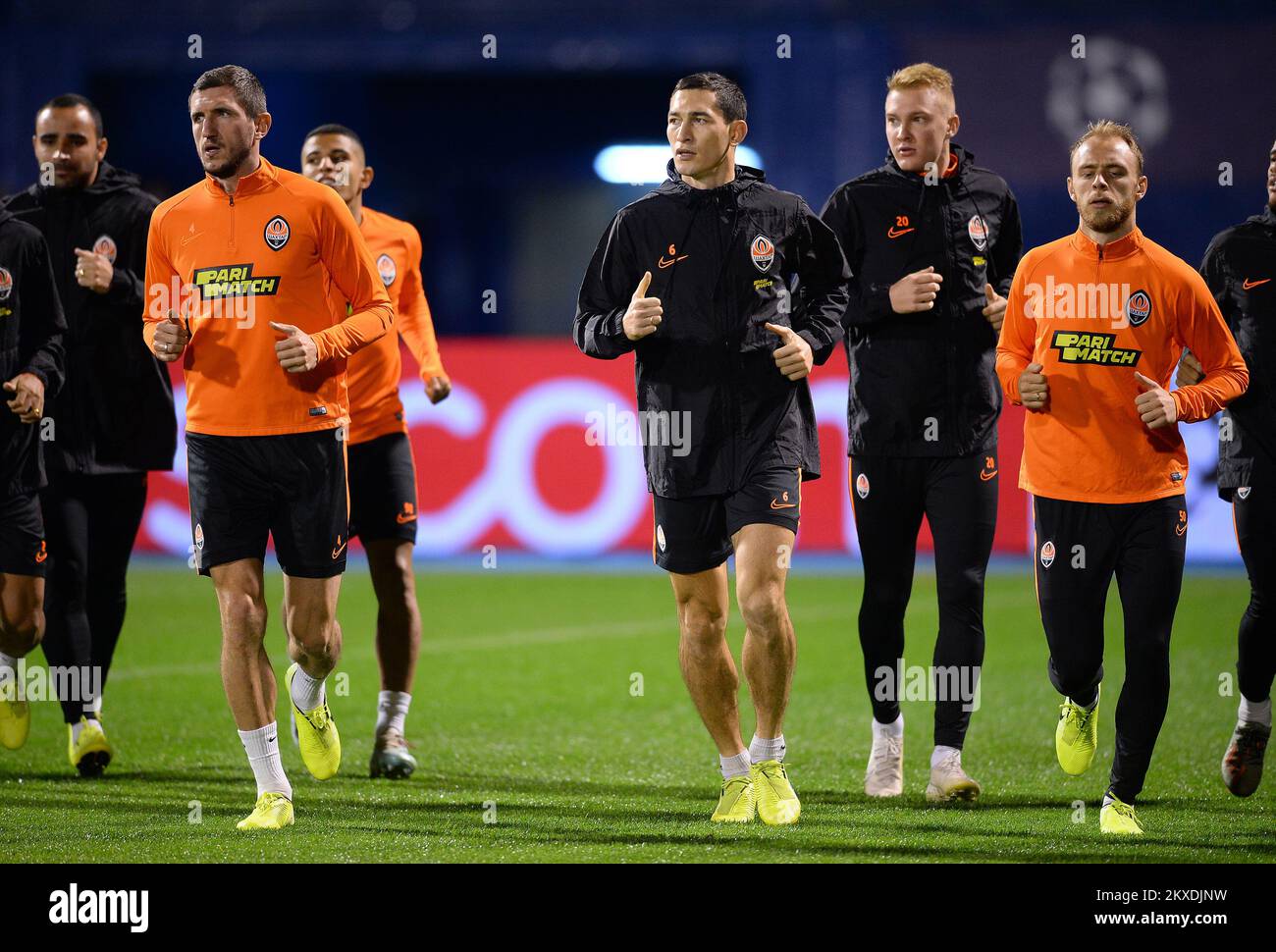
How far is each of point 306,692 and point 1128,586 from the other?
293 cm

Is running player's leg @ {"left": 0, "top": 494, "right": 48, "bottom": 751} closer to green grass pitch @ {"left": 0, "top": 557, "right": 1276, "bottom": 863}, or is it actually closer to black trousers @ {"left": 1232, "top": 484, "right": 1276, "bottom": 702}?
green grass pitch @ {"left": 0, "top": 557, "right": 1276, "bottom": 863}

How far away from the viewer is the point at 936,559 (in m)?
6.23

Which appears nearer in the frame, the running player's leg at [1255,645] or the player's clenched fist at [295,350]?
the player's clenched fist at [295,350]

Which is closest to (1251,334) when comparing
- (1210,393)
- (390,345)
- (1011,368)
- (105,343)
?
(1210,393)

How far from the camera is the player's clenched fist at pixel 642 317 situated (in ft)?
17.9

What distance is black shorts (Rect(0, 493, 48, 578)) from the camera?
653 cm

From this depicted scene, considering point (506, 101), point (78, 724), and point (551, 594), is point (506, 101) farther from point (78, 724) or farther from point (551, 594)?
point (78, 724)

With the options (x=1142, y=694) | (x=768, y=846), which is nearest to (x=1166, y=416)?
(x=1142, y=694)

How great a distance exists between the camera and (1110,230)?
5.54m

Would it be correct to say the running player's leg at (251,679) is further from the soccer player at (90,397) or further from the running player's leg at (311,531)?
the soccer player at (90,397)

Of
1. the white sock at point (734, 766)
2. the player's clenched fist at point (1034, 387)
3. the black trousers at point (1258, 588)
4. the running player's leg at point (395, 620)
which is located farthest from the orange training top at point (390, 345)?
the black trousers at point (1258, 588)

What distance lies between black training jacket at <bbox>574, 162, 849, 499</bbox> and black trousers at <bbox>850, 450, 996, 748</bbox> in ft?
1.87

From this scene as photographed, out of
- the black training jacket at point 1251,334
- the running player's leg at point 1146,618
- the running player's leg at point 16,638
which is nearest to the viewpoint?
the running player's leg at point 1146,618

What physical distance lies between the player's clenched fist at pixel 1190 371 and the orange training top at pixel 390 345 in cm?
295
